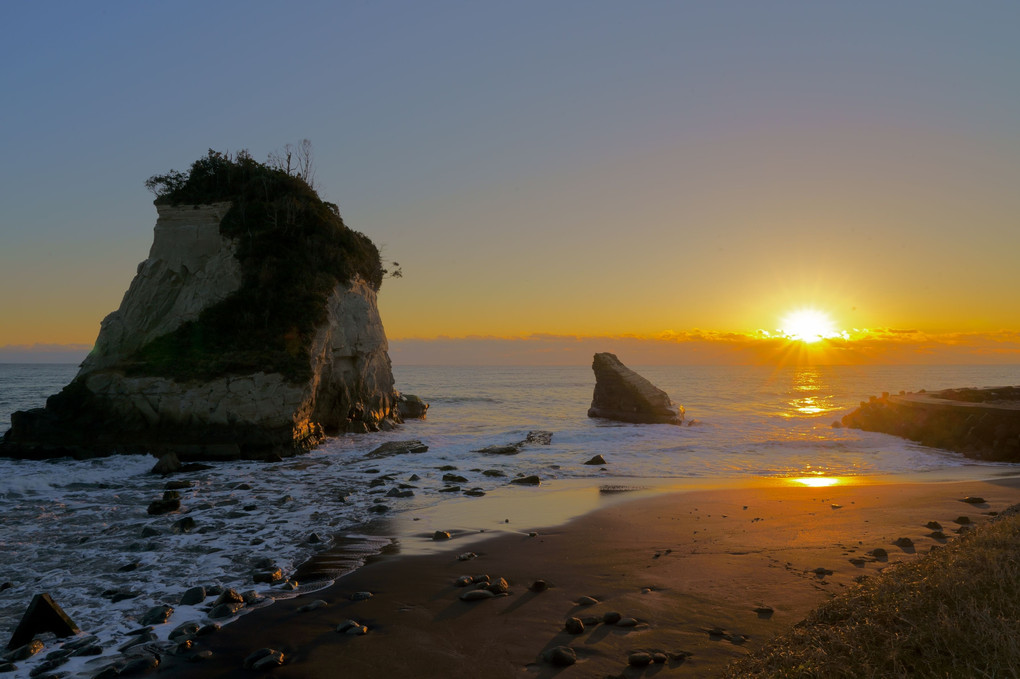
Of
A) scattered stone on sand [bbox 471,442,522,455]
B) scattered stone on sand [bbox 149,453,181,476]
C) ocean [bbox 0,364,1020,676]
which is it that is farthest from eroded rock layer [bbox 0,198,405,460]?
scattered stone on sand [bbox 471,442,522,455]

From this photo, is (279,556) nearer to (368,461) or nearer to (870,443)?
(368,461)

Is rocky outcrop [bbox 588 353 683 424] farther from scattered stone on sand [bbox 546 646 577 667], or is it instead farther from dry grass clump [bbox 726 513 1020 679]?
scattered stone on sand [bbox 546 646 577 667]

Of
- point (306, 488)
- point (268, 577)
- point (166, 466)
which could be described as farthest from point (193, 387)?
point (268, 577)

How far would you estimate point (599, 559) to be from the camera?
9.27 metres

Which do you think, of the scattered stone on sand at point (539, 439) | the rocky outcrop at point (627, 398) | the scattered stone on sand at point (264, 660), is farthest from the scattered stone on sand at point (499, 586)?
the rocky outcrop at point (627, 398)

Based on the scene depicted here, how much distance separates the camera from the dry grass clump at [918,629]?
4262mm

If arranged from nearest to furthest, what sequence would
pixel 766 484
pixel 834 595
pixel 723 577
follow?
pixel 834 595 < pixel 723 577 < pixel 766 484

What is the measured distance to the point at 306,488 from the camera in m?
15.7

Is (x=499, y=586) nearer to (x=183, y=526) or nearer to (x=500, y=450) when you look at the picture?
(x=183, y=526)

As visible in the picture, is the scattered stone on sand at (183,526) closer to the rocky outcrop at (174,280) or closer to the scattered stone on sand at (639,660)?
the scattered stone on sand at (639,660)

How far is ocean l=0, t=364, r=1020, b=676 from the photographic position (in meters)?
8.55

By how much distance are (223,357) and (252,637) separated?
18.5 m

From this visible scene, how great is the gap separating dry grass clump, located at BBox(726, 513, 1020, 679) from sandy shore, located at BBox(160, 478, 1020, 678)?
0.66 m

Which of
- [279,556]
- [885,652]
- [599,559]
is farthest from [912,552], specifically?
[279,556]
